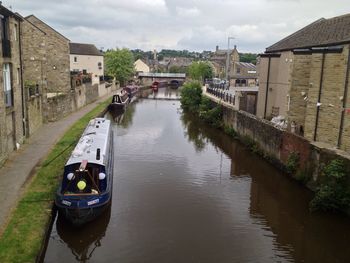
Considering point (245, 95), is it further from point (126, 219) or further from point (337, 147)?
point (126, 219)

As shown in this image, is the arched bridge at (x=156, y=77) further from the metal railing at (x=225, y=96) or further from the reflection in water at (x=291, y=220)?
the reflection in water at (x=291, y=220)

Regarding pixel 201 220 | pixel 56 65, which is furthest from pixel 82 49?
pixel 201 220

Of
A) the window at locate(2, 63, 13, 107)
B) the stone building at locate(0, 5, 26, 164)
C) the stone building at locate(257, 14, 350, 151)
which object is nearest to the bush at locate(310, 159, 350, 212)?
the stone building at locate(257, 14, 350, 151)

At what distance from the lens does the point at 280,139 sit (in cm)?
2120

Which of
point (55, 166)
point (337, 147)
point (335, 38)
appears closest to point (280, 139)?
point (337, 147)

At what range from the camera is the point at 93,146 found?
55.0 ft

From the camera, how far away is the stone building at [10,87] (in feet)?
58.3

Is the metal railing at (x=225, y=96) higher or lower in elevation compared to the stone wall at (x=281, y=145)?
higher

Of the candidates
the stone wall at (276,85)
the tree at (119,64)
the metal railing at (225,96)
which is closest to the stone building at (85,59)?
the tree at (119,64)

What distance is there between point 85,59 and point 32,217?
58.1m

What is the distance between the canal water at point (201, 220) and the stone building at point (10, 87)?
552 centimetres

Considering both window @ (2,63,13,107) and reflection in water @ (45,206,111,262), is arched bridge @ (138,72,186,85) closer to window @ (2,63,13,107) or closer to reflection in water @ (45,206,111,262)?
window @ (2,63,13,107)

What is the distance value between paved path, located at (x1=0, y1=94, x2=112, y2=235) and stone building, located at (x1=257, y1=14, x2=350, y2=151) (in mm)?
13553

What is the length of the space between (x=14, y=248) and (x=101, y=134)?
9.74 metres
